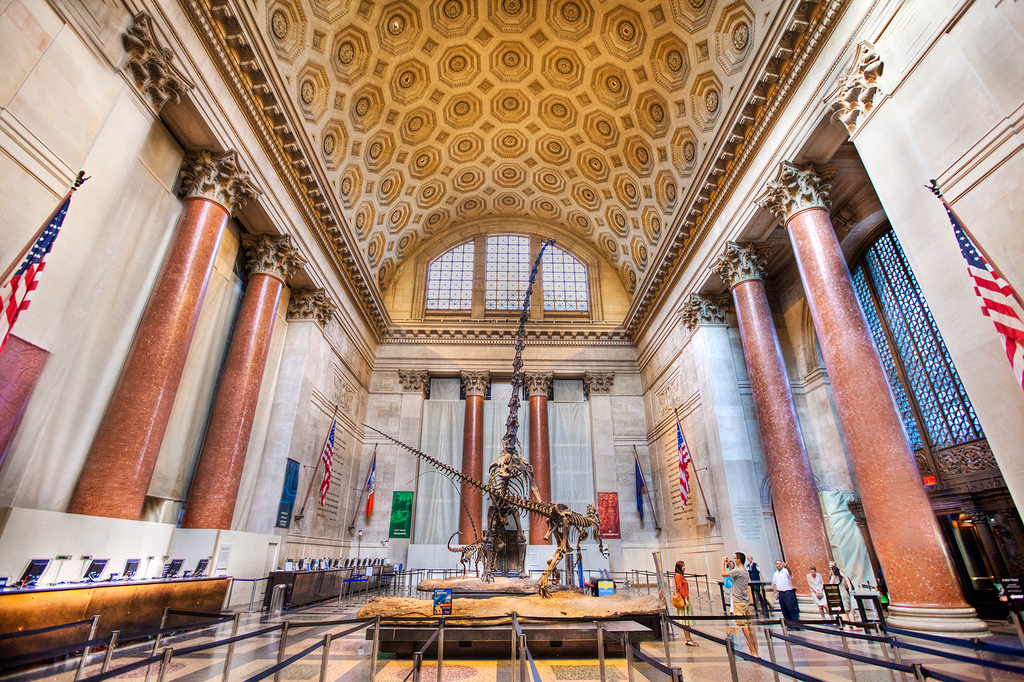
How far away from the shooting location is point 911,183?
21.3ft

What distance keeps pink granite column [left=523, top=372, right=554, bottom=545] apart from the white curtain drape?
2.65 metres

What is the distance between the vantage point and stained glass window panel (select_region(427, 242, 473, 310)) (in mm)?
20422

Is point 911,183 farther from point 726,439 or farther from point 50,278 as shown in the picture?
→ point 50,278

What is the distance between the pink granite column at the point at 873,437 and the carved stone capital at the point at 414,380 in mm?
13291

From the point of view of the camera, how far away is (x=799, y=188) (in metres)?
8.98

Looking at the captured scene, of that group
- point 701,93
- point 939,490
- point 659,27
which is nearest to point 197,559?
point 939,490

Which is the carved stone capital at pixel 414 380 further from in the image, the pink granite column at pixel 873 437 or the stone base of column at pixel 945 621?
the stone base of column at pixel 945 621

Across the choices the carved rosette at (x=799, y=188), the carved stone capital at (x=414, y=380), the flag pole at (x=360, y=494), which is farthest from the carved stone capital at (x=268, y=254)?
the carved rosette at (x=799, y=188)

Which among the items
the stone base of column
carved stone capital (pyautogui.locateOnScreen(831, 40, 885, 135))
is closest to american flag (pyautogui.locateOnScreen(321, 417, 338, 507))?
the stone base of column

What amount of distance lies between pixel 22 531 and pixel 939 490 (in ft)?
44.8

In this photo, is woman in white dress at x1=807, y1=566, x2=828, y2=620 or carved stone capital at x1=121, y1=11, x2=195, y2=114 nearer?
carved stone capital at x1=121, y1=11, x2=195, y2=114

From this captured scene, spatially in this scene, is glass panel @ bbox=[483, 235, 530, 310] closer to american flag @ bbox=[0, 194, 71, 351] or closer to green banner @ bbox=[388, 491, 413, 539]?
green banner @ bbox=[388, 491, 413, 539]

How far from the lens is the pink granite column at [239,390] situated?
9148 millimetres

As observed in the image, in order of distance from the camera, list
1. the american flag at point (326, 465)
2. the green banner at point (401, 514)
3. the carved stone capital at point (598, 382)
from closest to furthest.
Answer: the american flag at point (326, 465) → the green banner at point (401, 514) → the carved stone capital at point (598, 382)
